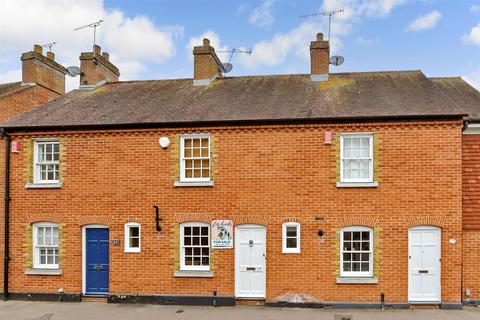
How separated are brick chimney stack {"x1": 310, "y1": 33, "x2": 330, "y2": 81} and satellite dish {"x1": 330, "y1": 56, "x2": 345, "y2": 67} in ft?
3.53

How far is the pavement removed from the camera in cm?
1055

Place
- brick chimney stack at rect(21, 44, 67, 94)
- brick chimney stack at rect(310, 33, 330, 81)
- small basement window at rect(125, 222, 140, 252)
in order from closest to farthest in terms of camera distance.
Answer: small basement window at rect(125, 222, 140, 252), brick chimney stack at rect(310, 33, 330, 81), brick chimney stack at rect(21, 44, 67, 94)

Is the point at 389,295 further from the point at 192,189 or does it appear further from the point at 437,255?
the point at 192,189

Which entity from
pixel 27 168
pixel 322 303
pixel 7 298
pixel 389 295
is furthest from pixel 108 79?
pixel 389 295

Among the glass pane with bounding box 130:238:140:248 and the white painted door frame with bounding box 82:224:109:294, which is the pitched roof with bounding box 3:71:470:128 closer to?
the white painted door frame with bounding box 82:224:109:294

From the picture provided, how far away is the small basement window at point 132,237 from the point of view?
1230cm

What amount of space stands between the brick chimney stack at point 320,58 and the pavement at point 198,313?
8318mm

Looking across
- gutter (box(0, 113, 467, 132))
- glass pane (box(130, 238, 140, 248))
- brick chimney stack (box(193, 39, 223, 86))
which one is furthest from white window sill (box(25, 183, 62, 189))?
brick chimney stack (box(193, 39, 223, 86))

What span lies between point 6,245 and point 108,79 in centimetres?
795

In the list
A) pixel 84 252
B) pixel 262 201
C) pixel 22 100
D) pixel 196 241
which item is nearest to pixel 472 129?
pixel 262 201

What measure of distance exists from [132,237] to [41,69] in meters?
9.15

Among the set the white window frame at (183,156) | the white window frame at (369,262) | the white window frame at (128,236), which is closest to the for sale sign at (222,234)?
the white window frame at (183,156)

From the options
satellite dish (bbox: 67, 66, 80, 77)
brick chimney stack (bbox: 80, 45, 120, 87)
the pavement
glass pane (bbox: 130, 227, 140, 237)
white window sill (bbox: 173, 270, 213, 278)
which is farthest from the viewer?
satellite dish (bbox: 67, 66, 80, 77)

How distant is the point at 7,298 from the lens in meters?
12.7
